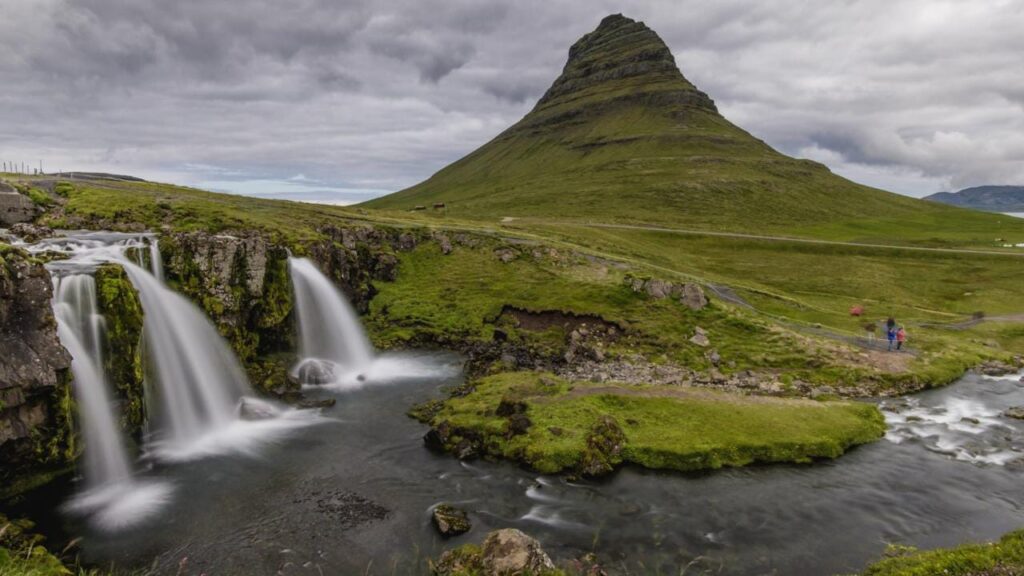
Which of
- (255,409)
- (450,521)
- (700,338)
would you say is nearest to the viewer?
(450,521)

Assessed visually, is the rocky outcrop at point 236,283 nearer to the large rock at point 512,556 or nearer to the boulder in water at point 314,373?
the boulder in water at point 314,373

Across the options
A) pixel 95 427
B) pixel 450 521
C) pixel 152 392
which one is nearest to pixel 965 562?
pixel 450 521

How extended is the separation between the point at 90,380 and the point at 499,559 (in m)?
24.2

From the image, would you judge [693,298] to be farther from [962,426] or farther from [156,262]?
[156,262]

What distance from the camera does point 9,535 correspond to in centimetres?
2114

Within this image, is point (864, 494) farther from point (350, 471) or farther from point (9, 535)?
point (9, 535)

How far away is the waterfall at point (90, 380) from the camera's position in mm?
27625

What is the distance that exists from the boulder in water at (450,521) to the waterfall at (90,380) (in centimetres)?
1671

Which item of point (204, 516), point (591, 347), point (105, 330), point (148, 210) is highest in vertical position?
point (148, 210)

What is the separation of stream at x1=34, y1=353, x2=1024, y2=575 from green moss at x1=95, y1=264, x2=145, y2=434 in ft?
15.0

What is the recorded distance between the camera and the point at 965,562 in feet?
55.3

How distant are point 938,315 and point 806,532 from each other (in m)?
67.4

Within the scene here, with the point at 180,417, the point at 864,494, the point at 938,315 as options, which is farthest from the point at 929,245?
the point at 180,417

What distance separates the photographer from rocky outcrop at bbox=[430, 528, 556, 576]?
18812 millimetres
